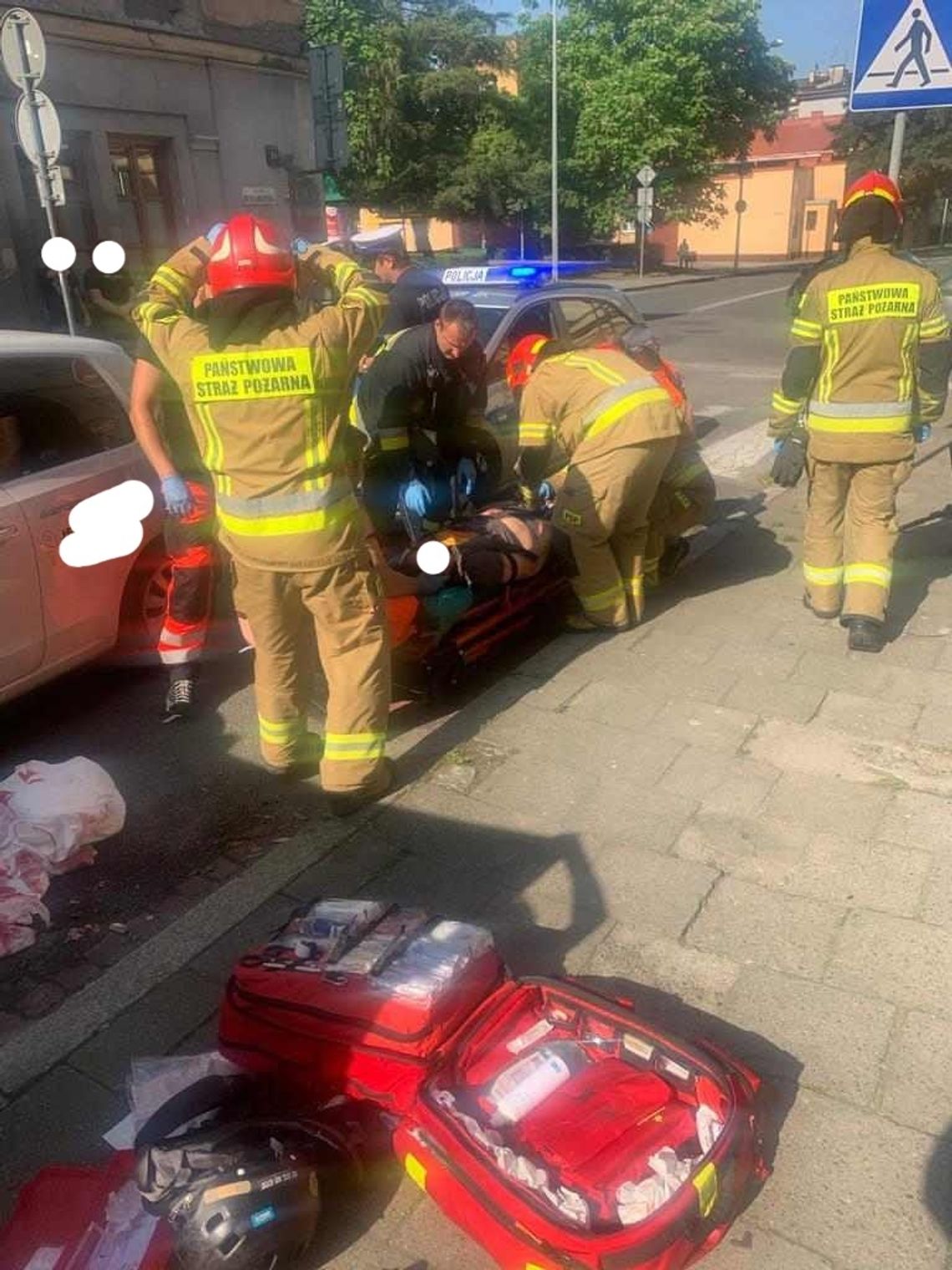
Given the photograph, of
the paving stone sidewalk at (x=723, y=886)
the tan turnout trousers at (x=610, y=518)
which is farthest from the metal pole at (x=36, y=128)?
the paving stone sidewalk at (x=723, y=886)

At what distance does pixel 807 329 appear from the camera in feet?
14.6

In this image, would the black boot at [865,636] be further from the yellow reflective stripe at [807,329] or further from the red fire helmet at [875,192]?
the red fire helmet at [875,192]

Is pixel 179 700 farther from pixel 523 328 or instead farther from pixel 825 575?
pixel 523 328

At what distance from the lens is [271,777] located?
388 centimetres

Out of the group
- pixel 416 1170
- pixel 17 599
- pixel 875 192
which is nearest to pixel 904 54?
pixel 875 192

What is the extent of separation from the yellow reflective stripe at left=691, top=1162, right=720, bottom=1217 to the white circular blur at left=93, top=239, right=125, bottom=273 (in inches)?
589

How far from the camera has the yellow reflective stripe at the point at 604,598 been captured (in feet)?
16.1

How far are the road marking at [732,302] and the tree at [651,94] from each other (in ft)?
41.0

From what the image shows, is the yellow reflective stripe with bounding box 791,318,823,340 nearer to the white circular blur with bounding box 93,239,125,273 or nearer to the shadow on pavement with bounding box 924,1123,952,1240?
the shadow on pavement with bounding box 924,1123,952,1240

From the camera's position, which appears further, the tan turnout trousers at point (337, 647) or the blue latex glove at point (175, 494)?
the blue latex glove at point (175, 494)

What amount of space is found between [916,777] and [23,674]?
11.0 ft

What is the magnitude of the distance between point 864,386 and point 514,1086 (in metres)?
3.47

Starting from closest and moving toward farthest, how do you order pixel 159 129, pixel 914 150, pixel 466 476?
pixel 466 476
pixel 159 129
pixel 914 150

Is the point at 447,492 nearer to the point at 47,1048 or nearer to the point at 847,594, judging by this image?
the point at 847,594
